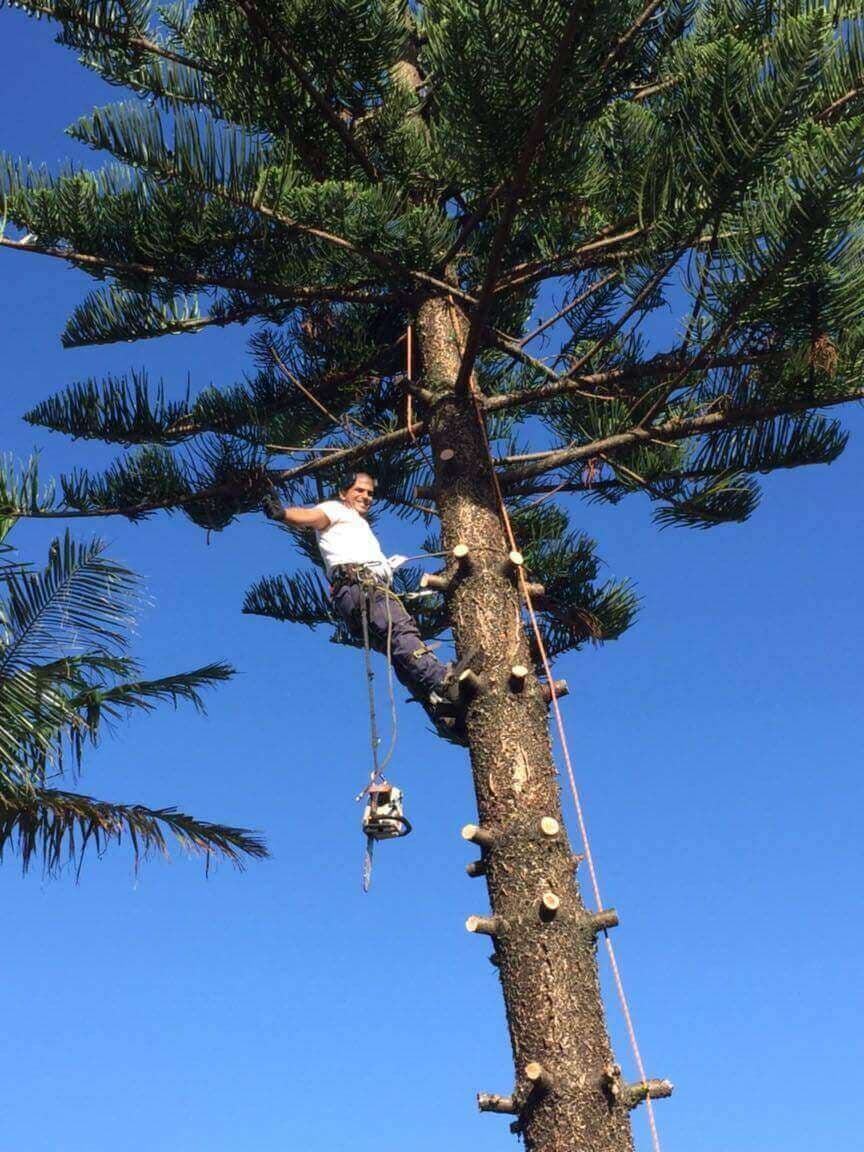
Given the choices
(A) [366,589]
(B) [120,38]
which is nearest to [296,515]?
(A) [366,589]

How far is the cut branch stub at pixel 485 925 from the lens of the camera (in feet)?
16.1

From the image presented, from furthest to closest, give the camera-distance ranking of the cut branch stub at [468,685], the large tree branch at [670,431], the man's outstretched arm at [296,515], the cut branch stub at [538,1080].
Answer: the large tree branch at [670,431] < the man's outstretched arm at [296,515] < the cut branch stub at [468,685] < the cut branch stub at [538,1080]

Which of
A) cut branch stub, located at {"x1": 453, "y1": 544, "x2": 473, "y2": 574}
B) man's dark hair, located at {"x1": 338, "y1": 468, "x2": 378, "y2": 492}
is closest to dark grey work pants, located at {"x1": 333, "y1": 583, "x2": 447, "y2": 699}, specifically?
cut branch stub, located at {"x1": 453, "y1": 544, "x2": 473, "y2": 574}

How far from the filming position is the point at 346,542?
6262 millimetres

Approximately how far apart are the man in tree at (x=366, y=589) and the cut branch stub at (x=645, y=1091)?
5.76ft

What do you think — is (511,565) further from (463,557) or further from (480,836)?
(480,836)

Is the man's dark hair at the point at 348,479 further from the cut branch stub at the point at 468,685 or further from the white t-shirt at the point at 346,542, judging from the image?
the cut branch stub at the point at 468,685

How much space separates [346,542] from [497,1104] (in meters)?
2.63

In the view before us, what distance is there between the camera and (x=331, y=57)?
645 centimetres

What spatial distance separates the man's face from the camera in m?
6.64

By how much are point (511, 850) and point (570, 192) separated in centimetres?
305

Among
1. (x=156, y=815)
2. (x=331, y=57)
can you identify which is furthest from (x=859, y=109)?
(x=156, y=815)

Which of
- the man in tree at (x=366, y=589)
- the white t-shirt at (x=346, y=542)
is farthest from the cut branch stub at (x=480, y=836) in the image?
the white t-shirt at (x=346, y=542)

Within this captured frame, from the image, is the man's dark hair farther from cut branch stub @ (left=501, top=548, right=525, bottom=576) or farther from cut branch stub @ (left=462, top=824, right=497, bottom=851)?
cut branch stub @ (left=462, top=824, right=497, bottom=851)
